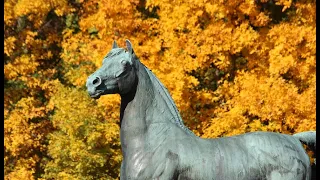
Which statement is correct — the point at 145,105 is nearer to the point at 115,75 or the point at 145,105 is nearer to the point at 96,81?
the point at 115,75

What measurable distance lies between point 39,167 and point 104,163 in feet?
8.64

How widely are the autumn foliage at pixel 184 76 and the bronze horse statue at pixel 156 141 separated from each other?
6.17 m

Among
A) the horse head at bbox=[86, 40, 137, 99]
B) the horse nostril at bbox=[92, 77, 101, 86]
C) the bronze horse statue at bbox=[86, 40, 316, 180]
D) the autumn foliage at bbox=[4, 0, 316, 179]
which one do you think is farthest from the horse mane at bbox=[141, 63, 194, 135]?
the autumn foliage at bbox=[4, 0, 316, 179]

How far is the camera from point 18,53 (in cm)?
1797

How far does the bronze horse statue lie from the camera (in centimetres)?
786

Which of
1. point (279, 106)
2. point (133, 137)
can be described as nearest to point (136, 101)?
point (133, 137)

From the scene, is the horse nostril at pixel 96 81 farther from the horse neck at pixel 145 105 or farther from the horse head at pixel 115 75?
the horse neck at pixel 145 105

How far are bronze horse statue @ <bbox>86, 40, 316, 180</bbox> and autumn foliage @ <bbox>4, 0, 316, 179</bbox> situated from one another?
6172 mm

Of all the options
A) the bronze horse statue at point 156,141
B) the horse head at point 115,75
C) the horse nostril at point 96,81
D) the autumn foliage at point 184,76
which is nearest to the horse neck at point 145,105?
the bronze horse statue at point 156,141

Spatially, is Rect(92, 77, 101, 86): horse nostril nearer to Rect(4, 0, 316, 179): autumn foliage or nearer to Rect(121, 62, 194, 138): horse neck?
Rect(121, 62, 194, 138): horse neck

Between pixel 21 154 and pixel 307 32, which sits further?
pixel 21 154
